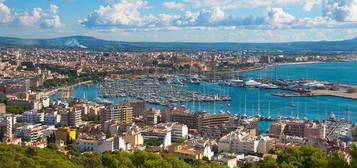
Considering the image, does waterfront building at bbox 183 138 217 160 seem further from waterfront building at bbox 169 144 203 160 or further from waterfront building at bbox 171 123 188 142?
waterfront building at bbox 171 123 188 142

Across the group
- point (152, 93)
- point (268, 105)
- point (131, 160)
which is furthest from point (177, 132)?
point (152, 93)

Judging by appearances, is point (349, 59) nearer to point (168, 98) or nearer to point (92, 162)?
point (168, 98)

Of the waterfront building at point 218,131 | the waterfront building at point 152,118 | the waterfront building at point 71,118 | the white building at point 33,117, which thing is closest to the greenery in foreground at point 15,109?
the white building at point 33,117

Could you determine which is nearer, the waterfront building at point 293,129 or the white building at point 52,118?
the waterfront building at point 293,129

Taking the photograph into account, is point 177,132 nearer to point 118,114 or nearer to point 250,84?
point 118,114

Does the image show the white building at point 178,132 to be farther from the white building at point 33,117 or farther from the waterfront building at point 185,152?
the white building at point 33,117

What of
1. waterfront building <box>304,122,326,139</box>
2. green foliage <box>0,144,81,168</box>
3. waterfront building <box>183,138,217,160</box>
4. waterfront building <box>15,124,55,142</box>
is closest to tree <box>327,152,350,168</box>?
green foliage <box>0,144,81,168</box>

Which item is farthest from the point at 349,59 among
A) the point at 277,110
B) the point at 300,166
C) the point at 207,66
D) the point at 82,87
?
the point at 300,166
